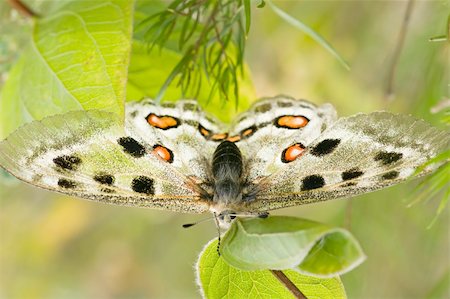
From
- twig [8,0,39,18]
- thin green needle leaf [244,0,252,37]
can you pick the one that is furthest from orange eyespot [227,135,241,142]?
twig [8,0,39,18]

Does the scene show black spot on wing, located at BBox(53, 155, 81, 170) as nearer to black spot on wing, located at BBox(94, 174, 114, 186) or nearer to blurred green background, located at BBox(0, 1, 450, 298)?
black spot on wing, located at BBox(94, 174, 114, 186)

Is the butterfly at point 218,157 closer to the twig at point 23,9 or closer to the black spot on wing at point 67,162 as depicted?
the black spot on wing at point 67,162

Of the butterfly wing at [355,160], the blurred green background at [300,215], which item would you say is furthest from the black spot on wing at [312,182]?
the blurred green background at [300,215]

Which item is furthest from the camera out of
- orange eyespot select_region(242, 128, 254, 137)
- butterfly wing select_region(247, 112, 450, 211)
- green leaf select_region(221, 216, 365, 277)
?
orange eyespot select_region(242, 128, 254, 137)

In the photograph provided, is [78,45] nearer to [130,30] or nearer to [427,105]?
[130,30]

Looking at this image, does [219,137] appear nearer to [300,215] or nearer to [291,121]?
[291,121]

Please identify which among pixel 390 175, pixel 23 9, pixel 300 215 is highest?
pixel 300 215

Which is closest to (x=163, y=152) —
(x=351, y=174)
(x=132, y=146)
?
(x=132, y=146)
